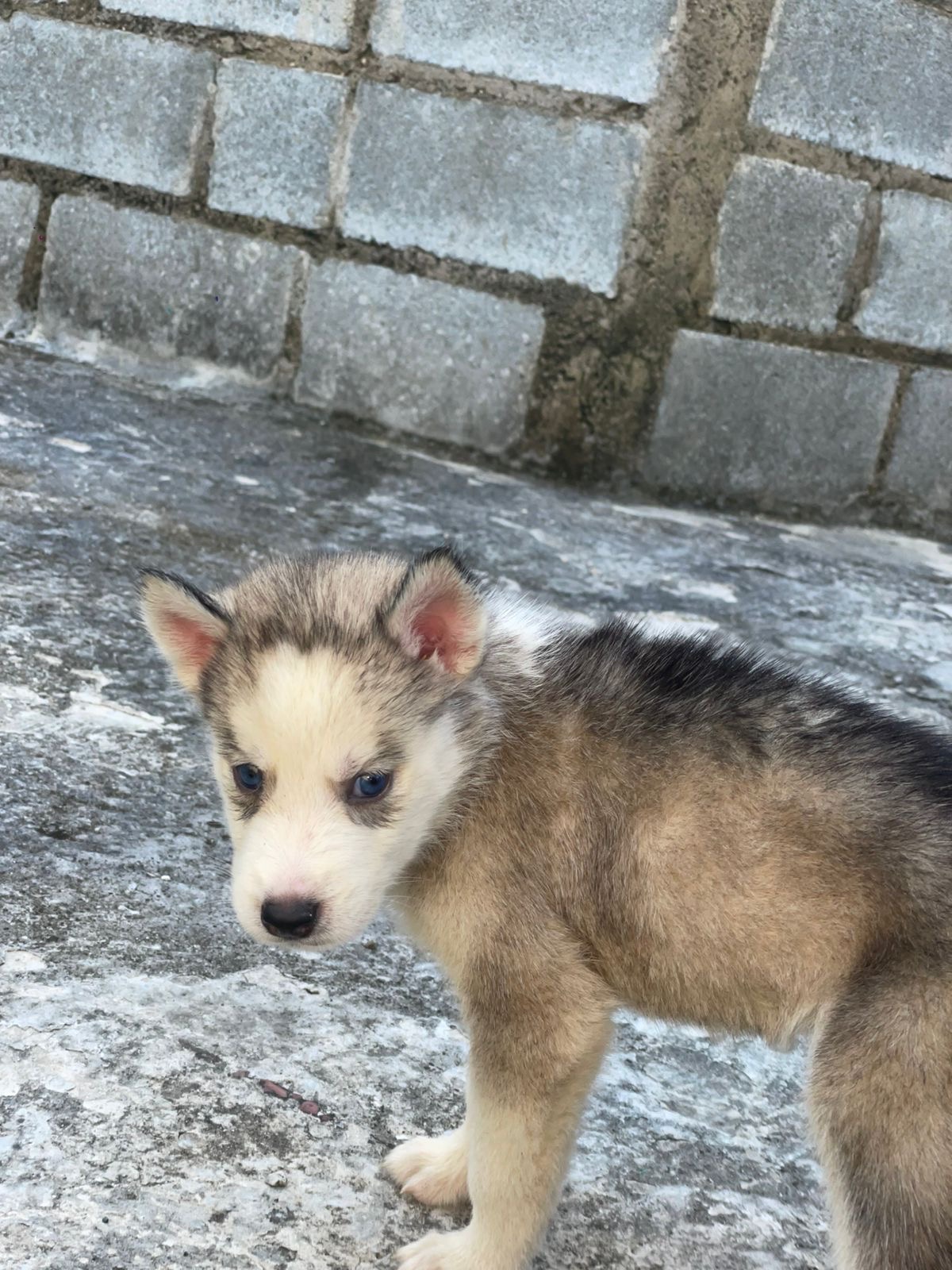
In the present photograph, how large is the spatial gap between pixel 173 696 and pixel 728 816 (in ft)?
7.30

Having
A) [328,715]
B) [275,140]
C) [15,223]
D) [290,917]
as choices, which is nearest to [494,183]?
[275,140]

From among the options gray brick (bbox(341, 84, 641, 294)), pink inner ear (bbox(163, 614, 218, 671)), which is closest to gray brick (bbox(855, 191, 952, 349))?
gray brick (bbox(341, 84, 641, 294))

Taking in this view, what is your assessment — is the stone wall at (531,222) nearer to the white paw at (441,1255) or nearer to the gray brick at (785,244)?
the gray brick at (785,244)

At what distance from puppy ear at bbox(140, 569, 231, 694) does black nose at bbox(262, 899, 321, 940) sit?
62 cm

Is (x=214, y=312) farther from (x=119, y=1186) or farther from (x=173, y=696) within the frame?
(x=119, y=1186)

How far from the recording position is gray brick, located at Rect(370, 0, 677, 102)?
6.04 metres

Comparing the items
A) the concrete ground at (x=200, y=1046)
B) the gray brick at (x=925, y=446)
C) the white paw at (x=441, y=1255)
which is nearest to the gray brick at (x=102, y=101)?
the concrete ground at (x=200, y=1046)

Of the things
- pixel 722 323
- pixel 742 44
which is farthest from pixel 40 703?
pixel 742 44

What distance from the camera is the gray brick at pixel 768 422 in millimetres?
6395

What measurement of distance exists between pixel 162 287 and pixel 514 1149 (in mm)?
5081

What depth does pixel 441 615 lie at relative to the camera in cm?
274

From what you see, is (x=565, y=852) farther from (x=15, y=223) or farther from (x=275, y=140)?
(x=15, y=223)

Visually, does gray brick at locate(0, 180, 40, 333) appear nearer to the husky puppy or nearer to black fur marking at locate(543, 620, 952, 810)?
the husky puppy

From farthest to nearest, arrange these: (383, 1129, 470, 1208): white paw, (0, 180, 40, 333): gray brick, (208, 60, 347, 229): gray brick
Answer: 1. (0, 180, 40, 333): gray brick
2. (208, 60, 347, 229): gray brick
3. (383, 1129, 470, 1208): white paw
